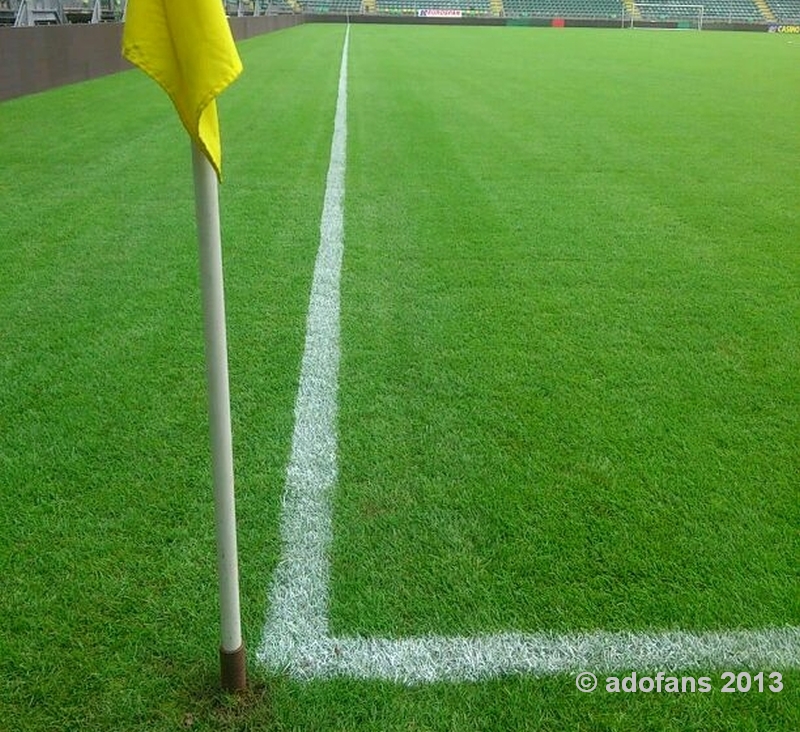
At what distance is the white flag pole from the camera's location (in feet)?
5.27

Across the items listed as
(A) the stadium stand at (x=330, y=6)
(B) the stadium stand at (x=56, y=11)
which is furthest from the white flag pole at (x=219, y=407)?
(A) the stadium stand at (x=330, y=6)

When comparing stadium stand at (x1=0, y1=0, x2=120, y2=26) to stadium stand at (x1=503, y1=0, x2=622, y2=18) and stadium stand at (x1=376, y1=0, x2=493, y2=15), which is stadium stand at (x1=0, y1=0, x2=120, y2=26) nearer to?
stadium stand at (x1=376, y1=0, x2=493, y2=15)

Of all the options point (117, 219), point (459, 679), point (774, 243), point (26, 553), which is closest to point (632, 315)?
point (774, 243)

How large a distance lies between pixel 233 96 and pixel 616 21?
55.0 meters

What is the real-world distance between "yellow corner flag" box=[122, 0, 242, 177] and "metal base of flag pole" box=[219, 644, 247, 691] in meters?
1.18

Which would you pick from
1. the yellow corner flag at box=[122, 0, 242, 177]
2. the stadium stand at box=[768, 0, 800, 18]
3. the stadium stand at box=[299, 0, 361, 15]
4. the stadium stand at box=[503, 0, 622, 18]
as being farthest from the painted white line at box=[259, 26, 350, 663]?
the stadium stand at box=[768, 0, 800, 18]

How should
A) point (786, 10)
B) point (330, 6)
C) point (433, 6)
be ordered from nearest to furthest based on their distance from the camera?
point (330, 6) → point (433, 6) → point (786, 10)

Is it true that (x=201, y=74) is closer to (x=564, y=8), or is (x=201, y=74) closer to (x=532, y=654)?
(x=532, y=654)

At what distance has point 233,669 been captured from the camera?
6.48ft

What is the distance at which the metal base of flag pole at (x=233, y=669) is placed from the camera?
195cm

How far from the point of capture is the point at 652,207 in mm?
7113

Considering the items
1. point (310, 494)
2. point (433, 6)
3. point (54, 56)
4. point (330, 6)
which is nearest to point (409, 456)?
point (310, 494)

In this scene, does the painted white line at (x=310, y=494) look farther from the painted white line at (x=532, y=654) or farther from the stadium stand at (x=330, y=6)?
the stadium stand at (x=330, y=6)

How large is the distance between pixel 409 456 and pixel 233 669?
1272 mm
